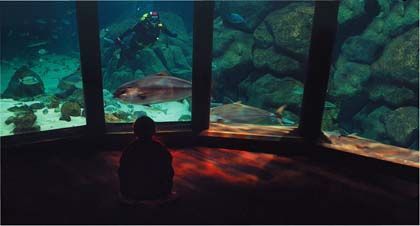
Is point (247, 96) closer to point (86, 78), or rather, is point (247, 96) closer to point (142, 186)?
point (86, 78)

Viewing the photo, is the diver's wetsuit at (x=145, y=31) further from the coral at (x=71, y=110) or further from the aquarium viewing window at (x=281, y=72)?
the coral at (x=71, y=110)

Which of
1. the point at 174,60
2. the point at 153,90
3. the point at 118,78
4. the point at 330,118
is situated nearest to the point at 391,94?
the point at 330,118

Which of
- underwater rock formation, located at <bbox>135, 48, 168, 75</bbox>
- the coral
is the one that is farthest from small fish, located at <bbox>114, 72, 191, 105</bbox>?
underwater rock formation, located at <bbox>135, 48, 168, 75</bbox>

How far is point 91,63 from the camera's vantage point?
3.85m

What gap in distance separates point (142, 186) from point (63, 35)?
2414 cm

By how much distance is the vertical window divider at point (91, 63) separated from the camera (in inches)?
146

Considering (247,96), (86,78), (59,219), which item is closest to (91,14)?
(86,78)

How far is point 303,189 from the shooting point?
130 inches

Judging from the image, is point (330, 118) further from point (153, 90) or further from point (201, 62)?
point (153, 90)

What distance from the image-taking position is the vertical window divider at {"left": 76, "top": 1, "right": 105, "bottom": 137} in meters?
3.70

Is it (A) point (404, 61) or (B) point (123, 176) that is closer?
(B) point (123, 176)

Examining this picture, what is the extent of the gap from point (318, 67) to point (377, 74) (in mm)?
9308

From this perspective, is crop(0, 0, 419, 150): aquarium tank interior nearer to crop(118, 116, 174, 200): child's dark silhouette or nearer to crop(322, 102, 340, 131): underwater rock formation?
crop(322, 102, 340, 131): underwater rock formation

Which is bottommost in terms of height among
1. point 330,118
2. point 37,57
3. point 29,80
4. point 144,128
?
point 330,118
